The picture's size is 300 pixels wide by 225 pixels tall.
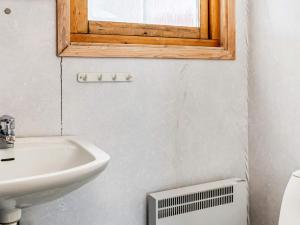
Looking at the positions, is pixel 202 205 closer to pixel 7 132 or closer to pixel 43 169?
pixel 43 169

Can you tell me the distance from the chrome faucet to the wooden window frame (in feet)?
1.09

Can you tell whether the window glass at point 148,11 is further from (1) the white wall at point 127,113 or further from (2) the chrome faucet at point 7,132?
(2) the chrome faucet at point 7,132

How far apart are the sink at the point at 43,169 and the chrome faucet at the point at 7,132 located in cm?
2

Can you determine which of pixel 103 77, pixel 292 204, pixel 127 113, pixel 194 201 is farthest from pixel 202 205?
pixel 103 77

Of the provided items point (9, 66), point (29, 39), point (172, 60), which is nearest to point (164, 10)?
point (172, 60)

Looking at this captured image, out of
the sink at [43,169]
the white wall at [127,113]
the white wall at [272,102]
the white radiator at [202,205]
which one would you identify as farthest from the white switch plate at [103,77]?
the white wall at [272,102]

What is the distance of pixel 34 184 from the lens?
81cm

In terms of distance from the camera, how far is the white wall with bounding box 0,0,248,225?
1.32 metres

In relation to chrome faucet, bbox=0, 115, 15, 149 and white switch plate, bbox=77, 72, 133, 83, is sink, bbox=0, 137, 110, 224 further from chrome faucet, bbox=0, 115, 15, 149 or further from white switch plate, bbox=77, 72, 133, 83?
white switch plate, bbox=77, 72, 133, 83

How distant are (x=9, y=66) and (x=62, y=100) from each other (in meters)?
0.23

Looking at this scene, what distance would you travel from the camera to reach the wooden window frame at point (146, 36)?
138cm

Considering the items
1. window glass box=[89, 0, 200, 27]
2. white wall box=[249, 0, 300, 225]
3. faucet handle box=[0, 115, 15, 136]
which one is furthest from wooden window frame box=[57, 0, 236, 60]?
faucet handle box=[0, 115, 15, 136]

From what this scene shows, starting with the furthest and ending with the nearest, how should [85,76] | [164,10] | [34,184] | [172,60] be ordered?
[164,10] < [172,60] < [85,76] < [34,184]

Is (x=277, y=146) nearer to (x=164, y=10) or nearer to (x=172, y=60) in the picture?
(x=172, y=60)
